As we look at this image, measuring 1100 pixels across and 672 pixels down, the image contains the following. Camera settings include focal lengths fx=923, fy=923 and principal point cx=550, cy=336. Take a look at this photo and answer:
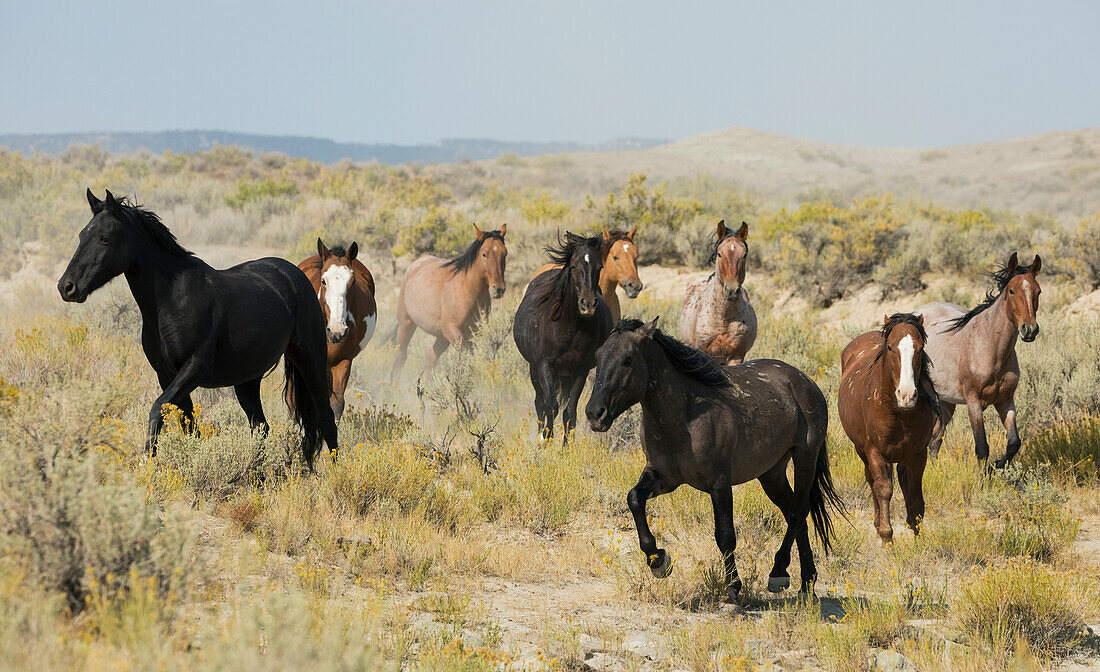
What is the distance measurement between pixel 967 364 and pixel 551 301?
426 centimetres

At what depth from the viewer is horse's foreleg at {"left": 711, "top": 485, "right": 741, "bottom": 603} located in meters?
5.75

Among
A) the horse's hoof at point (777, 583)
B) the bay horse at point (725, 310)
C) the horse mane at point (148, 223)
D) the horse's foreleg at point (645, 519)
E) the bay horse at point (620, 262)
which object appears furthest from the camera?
the bay horse at point (620, 262)

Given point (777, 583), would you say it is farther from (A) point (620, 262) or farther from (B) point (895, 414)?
(A) point (620, 262)

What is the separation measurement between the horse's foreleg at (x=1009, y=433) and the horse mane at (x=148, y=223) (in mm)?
7656

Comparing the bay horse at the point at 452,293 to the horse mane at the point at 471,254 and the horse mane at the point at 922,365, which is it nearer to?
the horse mane at the point at 471,254

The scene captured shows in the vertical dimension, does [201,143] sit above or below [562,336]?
above

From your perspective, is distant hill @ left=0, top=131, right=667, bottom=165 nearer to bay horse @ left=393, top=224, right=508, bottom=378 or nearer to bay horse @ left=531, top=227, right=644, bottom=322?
bay horse @ left=393, top=224, right=508, bottom=378

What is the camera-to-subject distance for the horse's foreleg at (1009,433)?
8.97 m

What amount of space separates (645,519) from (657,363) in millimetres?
960

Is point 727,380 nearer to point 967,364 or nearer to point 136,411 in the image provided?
point 967,364

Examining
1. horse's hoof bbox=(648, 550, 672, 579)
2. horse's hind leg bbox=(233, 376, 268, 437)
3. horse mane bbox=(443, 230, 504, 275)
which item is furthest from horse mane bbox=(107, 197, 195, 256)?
horse mane bbox=(443, 230, 504, 275)

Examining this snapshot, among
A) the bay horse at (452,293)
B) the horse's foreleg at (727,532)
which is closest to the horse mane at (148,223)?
the horse's foreleg at (727,532)

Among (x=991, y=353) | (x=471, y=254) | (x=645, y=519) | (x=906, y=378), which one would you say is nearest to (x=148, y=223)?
(x=645, y=519)

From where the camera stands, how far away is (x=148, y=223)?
686cm
